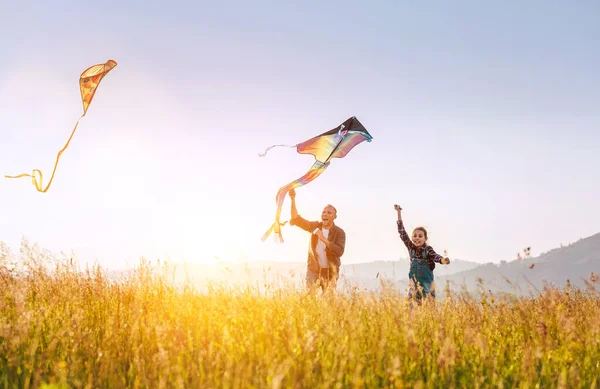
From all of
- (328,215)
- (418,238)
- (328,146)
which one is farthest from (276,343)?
(328,146)

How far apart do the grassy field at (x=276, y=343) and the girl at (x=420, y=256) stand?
2.58 m

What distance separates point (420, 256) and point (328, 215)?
176 centimetres

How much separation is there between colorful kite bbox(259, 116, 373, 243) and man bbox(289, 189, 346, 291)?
10.5 inches

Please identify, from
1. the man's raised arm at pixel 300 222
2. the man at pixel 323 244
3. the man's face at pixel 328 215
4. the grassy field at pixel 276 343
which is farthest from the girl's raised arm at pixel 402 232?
the grassy field at pixel 276 343

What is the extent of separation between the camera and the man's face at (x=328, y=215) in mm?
Result: 8953

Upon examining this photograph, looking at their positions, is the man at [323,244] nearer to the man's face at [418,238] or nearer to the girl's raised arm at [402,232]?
the girl's raised arm at [402,232]

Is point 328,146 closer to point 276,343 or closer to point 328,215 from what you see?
point 328,215

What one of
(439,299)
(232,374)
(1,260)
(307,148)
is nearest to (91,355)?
(232,374)

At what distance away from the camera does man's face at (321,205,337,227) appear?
8.95 meters

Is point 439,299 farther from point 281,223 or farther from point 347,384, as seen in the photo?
point 281,223

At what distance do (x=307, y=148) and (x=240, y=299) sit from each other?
470cm

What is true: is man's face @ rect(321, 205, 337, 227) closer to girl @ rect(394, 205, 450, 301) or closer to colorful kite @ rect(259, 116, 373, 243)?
colorful kite @ rect(259, 116, 373, 243)

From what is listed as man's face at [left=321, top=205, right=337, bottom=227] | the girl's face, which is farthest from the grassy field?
man's face at [left=321, top=205, right=337, bottom=227]

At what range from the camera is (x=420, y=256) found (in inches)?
323
